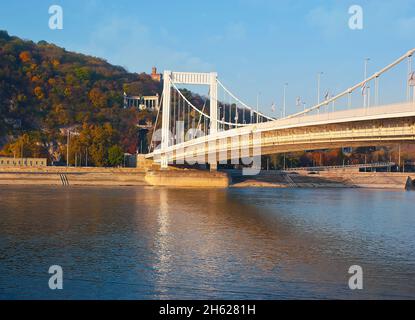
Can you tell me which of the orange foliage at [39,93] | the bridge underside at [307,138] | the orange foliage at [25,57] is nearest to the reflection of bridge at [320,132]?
the bridge underside at [307,138]

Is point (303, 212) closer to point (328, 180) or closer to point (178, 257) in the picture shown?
point (178, 257)

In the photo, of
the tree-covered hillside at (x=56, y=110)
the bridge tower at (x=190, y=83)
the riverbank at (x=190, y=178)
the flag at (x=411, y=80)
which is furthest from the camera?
the tree-covered hillside at (x=56, y=110)

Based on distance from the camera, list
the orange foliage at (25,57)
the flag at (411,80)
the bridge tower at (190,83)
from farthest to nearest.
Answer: the orange foliage at (25,57), the bridge tower at (190,83), the flag at (411,80)

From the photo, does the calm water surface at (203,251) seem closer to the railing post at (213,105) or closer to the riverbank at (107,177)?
the railing post at (213,105)

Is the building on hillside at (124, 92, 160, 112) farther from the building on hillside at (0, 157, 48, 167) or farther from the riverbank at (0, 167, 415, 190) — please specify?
the riverbank at (0, 167, 415, 190)

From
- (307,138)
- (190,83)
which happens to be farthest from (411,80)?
(190,83)

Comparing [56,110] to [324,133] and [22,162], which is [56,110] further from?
[324,133]
